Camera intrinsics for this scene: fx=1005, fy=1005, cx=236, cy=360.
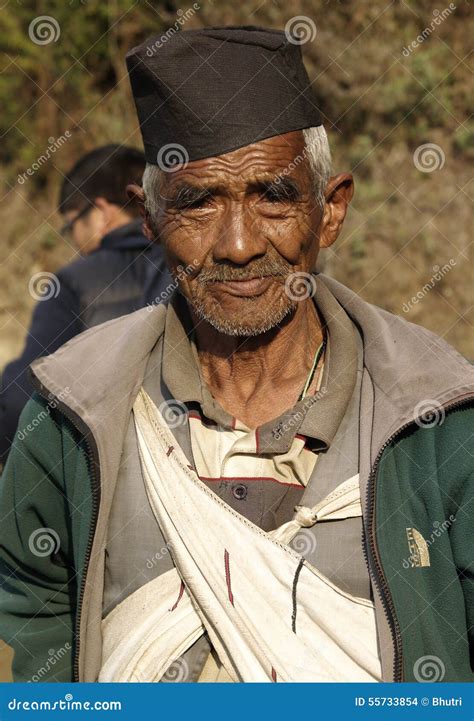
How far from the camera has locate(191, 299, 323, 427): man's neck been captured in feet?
8.23

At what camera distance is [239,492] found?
7.52 feet

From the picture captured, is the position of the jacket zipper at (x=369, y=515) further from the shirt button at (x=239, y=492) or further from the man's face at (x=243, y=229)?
the man's face at (x=243, y=229)

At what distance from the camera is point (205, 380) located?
101 inches

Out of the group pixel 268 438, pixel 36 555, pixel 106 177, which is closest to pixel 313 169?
pixel 268 438

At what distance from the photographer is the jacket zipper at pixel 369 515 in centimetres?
206

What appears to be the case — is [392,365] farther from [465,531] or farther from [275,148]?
[275,148]

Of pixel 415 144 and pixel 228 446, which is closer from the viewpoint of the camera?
pixel 228 446

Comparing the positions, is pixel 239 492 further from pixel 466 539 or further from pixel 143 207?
pixel 143 207

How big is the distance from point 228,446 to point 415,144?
7016mm

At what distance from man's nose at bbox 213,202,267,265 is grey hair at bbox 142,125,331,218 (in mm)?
193

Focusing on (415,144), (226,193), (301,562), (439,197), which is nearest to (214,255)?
(226,193)

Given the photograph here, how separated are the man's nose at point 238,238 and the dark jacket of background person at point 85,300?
86.7 inches

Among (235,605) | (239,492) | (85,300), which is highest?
(239,492)

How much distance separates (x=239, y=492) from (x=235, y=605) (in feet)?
0.86
